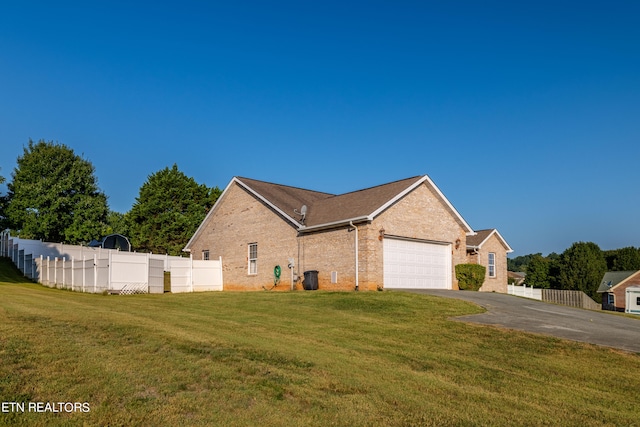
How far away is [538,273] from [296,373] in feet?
220

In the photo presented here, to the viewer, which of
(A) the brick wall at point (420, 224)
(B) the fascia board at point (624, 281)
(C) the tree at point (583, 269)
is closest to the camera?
(A) the brick wall at point (420, 224)

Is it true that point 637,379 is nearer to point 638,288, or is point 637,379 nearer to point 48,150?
point 638,288

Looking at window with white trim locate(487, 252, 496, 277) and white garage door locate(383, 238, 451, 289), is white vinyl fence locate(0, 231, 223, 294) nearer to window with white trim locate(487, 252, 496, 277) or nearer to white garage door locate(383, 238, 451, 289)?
white garage door locate(383, 238, 451, 289)

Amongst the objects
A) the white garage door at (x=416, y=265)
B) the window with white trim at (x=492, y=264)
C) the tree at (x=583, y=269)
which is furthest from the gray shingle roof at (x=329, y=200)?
the tree at (x=583, y=269)

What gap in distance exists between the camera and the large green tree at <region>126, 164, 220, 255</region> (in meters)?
55.4

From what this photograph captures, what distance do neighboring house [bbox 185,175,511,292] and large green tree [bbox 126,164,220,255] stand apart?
2288 cm

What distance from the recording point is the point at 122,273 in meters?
26.1

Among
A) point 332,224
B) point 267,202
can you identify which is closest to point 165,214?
point 267,202

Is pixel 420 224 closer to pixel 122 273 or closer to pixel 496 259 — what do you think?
pixel 496 259

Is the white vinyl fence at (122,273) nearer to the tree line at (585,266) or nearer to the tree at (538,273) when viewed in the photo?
the tree line at (585,266)

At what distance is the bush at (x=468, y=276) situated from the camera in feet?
92.9

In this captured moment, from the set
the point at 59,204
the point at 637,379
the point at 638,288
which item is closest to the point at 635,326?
the point at 637,379

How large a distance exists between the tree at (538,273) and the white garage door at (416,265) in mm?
43884

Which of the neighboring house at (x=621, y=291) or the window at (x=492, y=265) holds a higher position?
the window at (x=492, y=265)
